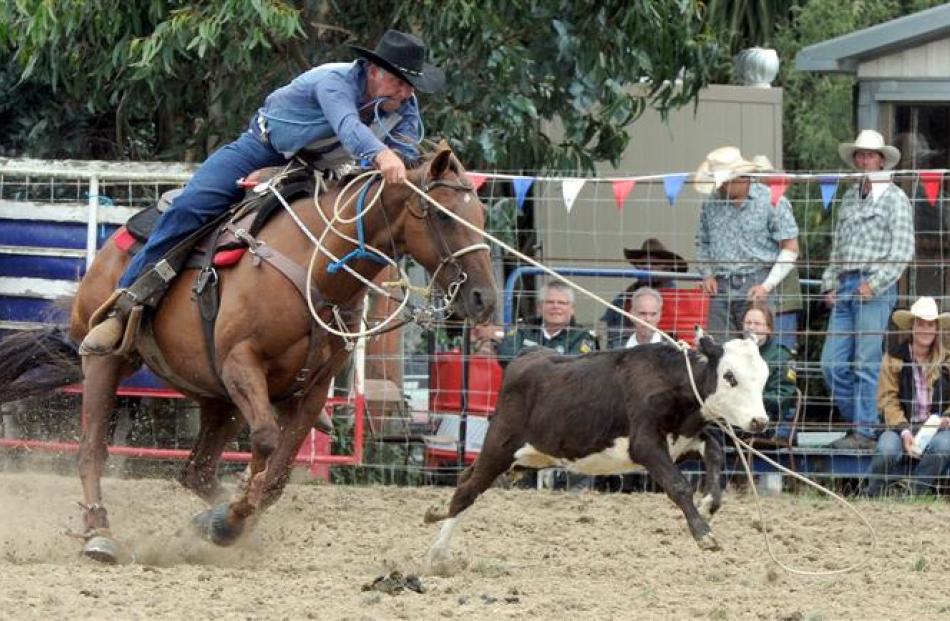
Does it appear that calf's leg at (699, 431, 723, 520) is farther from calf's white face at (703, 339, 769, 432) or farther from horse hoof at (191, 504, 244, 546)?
horse hoof at (191, 504, 244, 546)

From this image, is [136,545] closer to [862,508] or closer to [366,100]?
[366,100]

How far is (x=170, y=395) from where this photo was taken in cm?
1112

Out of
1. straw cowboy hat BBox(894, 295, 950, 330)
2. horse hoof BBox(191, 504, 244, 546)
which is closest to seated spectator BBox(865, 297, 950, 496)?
straw cowboy hat BBox(894, 295, 950, 330)

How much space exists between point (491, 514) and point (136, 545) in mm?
2107

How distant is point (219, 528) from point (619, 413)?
5.83 feet

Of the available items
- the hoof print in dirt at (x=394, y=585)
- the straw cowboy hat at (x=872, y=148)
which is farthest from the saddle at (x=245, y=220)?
the straw cowboy hat at (x=872, y=148)

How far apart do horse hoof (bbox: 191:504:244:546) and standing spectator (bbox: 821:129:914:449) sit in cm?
415

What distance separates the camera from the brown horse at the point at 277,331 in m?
7.77

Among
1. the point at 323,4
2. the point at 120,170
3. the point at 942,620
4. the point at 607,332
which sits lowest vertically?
the point at 942,620

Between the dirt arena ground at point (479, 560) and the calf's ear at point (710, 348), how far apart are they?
921 millimetres

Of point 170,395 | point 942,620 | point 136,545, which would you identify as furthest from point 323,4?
point 942,620

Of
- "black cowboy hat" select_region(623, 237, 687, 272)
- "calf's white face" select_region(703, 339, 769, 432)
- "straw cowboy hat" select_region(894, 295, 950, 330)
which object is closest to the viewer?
"calf's white face" select_region(703, 339, 769, 432)

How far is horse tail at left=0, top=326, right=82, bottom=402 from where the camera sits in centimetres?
995

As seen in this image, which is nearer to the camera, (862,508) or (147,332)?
(147,332)
